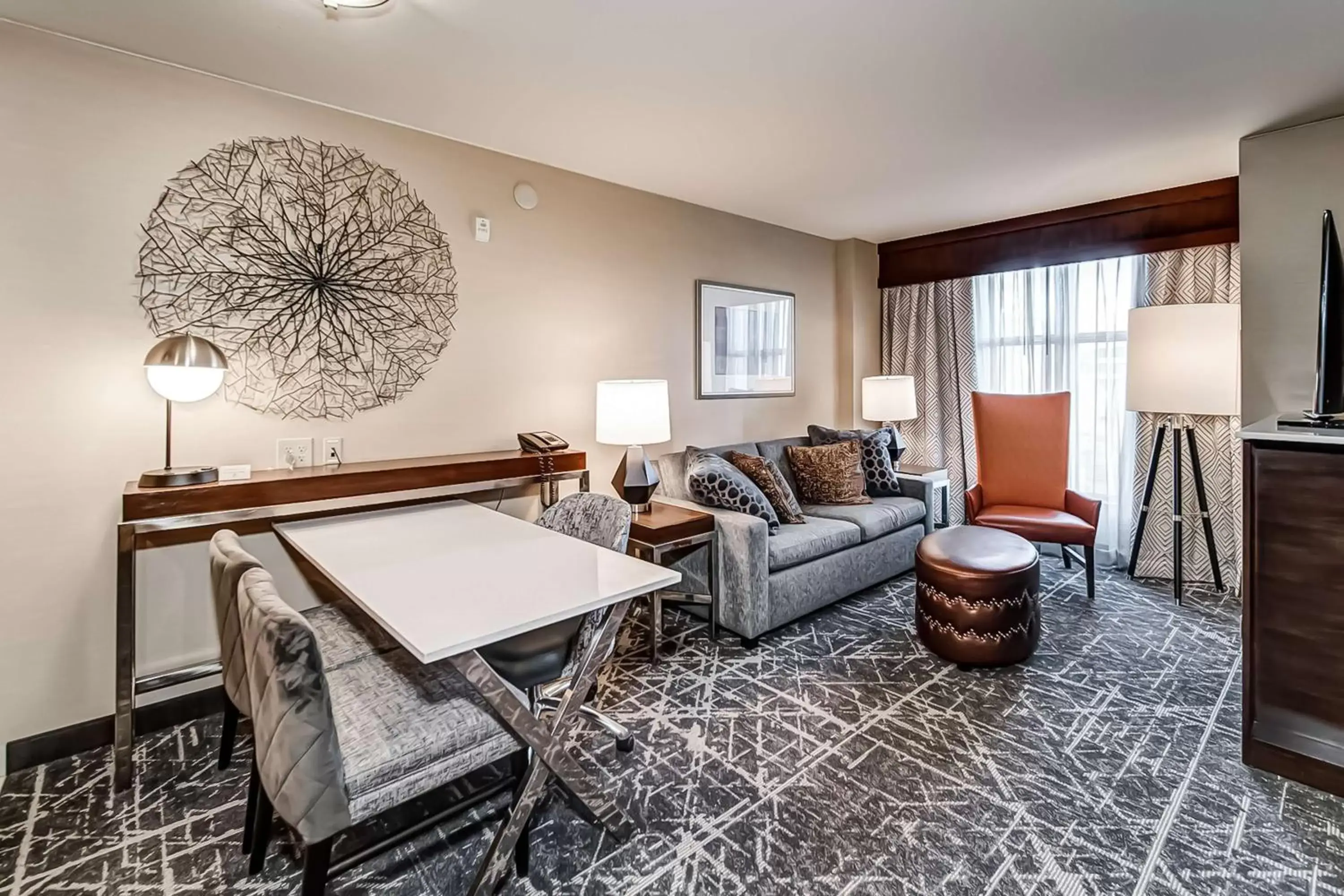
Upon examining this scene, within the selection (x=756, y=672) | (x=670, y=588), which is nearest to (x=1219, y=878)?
(x=756, y=672)

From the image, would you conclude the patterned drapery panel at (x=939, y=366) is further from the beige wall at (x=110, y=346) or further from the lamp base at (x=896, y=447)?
the beige wall at (x=110, y=346)

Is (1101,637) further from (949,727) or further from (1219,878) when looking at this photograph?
(1219,878)

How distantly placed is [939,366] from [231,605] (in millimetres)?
4859

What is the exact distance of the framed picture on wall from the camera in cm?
408

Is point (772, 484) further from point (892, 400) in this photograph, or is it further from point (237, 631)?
point (237, 631)

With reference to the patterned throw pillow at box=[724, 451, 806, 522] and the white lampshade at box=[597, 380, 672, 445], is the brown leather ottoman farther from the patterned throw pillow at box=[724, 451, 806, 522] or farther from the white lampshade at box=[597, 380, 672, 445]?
the white lampshade at box=[597, 380, 672, 445]

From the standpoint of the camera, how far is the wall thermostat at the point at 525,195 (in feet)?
10.3

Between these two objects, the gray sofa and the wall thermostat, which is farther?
the wall thermostat

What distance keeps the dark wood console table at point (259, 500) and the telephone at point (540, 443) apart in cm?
5

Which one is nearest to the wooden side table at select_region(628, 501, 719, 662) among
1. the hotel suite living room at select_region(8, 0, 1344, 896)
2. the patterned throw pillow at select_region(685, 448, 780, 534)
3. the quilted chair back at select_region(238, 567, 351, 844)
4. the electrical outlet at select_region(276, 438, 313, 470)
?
the hotel suite living room at select_region(8, 0, 1344, 896)

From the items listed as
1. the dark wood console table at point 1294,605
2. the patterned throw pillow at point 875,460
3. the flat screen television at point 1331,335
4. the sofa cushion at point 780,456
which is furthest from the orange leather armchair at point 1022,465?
the dark wood console table at point 1294,605

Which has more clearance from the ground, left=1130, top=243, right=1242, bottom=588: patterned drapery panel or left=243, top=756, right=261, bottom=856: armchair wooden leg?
left=1130, top=243, right=1242, bottom=588: patterned drapery panel

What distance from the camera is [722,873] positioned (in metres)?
1.62

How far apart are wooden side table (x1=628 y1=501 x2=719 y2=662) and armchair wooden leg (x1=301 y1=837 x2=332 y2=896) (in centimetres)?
167
